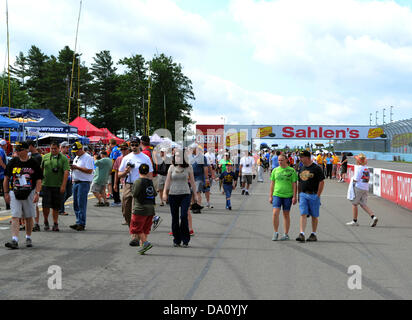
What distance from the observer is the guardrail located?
15.5 metres

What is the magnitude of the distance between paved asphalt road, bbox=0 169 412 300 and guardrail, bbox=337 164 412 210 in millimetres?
4011

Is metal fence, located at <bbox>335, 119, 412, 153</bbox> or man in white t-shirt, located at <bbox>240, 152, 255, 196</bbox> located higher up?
metal fence, located at <bbox>335, 119, 412, 153</bbox>

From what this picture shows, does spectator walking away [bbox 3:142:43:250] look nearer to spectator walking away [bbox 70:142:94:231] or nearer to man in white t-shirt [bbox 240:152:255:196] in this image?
spectator walking away [bbox 70:142:94:231]

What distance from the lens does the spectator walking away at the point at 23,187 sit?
851cm

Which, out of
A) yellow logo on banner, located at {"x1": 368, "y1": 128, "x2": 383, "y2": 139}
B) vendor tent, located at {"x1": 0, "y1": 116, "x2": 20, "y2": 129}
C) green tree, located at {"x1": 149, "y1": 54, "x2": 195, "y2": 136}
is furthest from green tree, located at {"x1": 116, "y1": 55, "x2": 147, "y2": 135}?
vendor tent, located at {"x1": 0, "y1": 116, "x2": 20, "y2": 129}

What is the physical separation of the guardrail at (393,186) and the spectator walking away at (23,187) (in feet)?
36.9

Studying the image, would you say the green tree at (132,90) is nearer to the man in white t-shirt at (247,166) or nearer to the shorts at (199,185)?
the man in white t-shirt at (247,166)

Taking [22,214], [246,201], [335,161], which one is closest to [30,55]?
[335,161]

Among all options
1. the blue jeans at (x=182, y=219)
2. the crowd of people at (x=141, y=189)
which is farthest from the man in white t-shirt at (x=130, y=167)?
the blue jeans at (x=182, y=219)

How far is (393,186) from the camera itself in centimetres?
1764

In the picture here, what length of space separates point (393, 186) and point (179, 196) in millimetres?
11509
